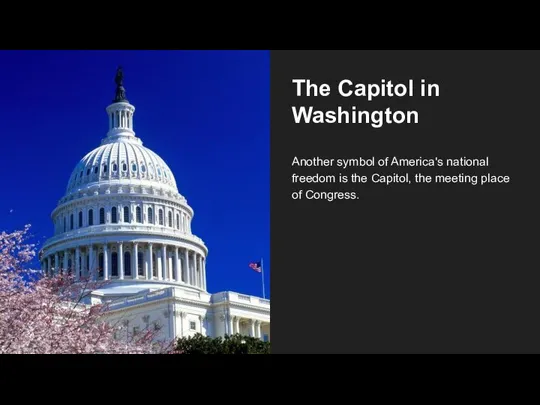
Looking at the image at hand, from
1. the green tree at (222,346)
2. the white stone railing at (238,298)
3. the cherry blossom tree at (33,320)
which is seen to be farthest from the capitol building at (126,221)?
the cherry blossom tree at (33,320)

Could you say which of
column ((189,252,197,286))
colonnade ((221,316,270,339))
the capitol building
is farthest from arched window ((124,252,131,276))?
colonnade ((221,316,270,339))

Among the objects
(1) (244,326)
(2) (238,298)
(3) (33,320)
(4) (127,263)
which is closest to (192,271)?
(4) (127,263)

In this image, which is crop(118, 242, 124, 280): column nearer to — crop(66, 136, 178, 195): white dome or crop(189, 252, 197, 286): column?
crop(66, 136, 178, 195): white dome

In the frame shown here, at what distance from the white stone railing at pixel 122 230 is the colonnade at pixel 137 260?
1258 mm

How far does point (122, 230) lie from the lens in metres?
105

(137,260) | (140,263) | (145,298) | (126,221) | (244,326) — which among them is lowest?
(244,326)

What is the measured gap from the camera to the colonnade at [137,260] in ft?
334

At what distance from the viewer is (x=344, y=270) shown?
19.9m

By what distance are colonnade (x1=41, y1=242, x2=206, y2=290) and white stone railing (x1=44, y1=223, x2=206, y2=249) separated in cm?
126

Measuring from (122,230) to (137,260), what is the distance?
Result: 350 cm

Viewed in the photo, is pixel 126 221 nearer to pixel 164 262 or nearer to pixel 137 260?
pixel 137 260

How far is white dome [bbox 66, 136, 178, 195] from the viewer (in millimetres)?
106375
